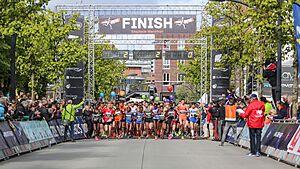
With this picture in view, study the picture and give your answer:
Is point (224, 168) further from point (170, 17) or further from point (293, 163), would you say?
point (170, 17)

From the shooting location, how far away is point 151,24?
42.9 meters

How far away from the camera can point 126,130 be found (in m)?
30.6

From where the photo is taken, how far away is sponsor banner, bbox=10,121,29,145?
18809 millimetres

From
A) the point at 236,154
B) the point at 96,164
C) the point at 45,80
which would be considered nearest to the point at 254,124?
the point at 236,154

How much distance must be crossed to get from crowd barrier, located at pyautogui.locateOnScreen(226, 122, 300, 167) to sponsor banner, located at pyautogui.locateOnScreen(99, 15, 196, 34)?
77.8 ft

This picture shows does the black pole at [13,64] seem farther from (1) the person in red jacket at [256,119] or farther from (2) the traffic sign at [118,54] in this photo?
(2) the traffic sign at [118,54]

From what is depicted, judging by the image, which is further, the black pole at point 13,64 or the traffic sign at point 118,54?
the traffic sign at point 118,54

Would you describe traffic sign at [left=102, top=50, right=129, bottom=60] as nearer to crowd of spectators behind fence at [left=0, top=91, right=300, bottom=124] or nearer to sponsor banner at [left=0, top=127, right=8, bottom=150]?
→ crowd of spectators behind fence at [left=0, top=91, right=300, bottom=124]

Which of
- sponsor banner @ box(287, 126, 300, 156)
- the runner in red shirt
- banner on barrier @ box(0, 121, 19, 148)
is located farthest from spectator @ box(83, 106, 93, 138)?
sponsor banner @ box(287, 126, 300, 156)

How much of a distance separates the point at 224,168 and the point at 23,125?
7.88 meters

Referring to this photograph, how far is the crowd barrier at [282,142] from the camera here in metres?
15.6

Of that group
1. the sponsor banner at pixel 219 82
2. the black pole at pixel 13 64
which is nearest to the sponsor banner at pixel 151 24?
the sponsor banner at pixel 219 82

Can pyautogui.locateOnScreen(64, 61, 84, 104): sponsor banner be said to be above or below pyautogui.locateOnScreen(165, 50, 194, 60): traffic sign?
below

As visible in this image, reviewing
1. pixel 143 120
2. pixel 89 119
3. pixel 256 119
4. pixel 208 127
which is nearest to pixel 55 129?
pixel 89 119
